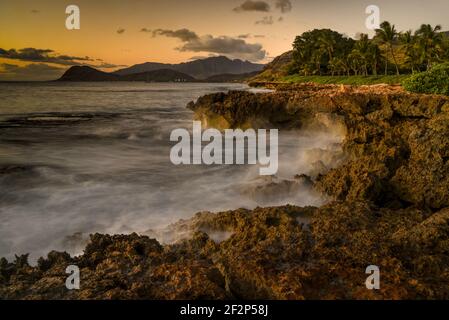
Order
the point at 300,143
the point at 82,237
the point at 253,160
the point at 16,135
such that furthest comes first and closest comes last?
the point at 16,135 → the point at 300,143 → the point at 253,160 → the point at 82,237

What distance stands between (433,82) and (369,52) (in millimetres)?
45931

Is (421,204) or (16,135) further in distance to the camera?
(16,135)

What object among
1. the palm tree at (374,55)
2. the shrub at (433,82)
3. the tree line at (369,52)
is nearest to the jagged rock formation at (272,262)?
the shrub at (433,82)

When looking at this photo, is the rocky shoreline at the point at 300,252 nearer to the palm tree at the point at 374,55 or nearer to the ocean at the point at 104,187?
the ocean at the point at 104,187

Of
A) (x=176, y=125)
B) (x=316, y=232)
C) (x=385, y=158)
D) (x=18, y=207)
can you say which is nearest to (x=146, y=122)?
(x=176, y=125)

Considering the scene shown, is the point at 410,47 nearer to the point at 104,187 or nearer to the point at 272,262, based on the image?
the point at 104,187

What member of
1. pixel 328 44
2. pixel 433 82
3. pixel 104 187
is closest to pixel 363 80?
pixel 328 44

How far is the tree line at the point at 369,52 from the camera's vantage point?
52625 millimetres

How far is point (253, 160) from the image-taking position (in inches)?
524

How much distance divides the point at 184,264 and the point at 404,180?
493 cm

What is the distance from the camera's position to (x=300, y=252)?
14.4 ft

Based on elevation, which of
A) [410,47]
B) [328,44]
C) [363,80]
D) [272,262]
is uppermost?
[328,44]

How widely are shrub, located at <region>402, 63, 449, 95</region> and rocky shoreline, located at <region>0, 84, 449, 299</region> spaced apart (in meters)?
13.8
